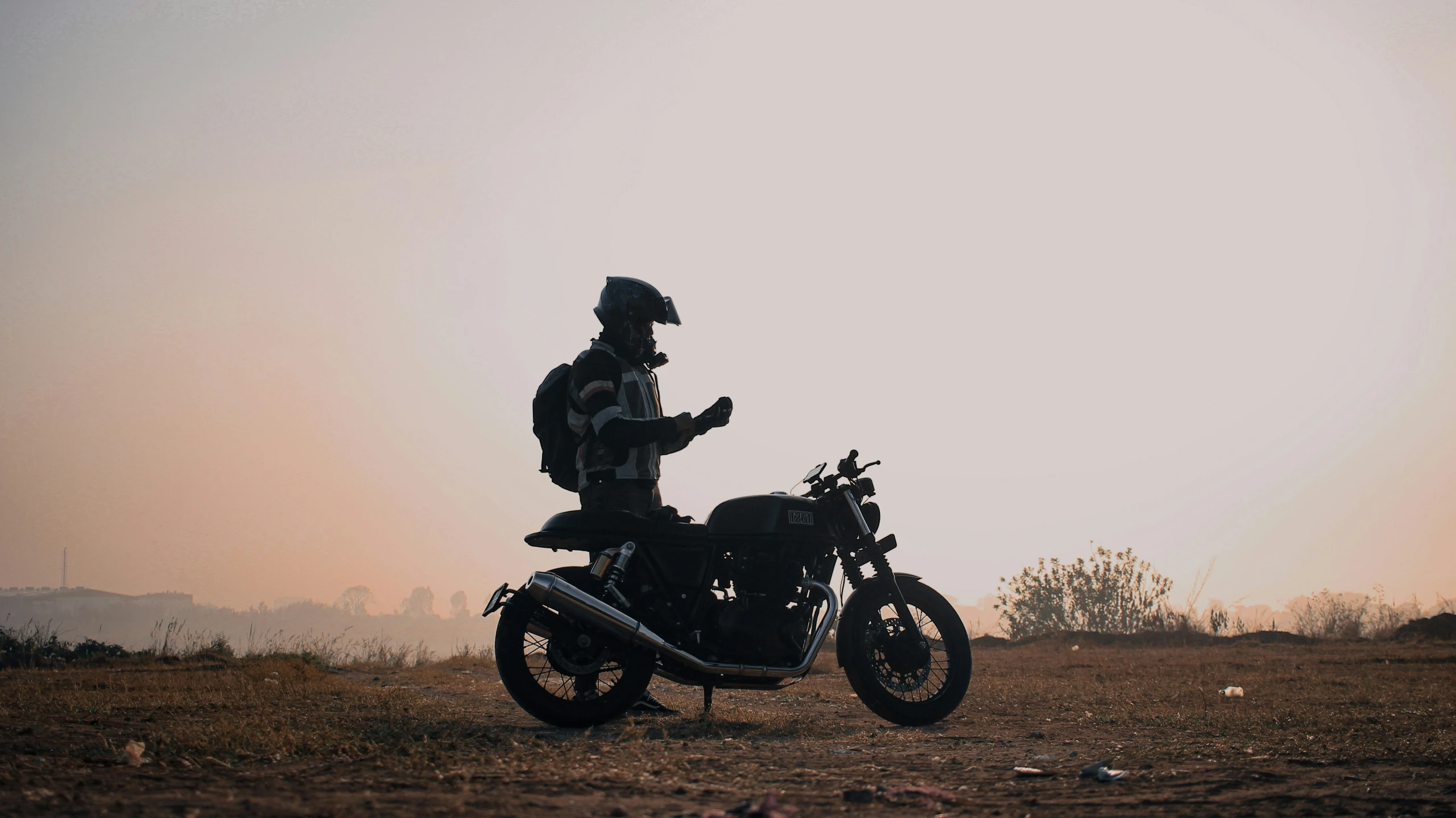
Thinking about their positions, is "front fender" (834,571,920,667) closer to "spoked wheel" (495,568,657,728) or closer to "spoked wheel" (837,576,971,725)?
"spoked wheel" (837,576,971,725)

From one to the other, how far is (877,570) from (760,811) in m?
3.16

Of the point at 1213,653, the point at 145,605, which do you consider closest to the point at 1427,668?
the point at 1213,653

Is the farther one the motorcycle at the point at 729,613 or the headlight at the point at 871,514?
the headlight at the point at 871,514

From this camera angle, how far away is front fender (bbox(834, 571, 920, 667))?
5.32 m

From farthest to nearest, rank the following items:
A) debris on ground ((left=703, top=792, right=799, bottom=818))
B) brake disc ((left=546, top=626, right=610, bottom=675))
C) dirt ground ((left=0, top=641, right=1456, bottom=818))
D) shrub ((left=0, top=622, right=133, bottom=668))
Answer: shrub ((left=0, top=622, right=133, bottom=668)), brake disc ((left=546, top=626, right=610, bottom=675)), dirt ground ((left=0, top=641, right=1456, bottom=818)), debris on ground ((left=703, top=792, right=799, bottom=818))

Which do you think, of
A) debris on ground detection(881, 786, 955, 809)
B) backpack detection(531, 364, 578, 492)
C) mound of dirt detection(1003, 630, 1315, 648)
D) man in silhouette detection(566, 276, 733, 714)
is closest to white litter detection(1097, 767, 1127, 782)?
debris on ground detection(881, 786, 955, 809)

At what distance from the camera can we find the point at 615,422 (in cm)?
528

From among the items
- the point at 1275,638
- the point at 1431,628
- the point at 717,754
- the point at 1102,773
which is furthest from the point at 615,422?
the point at 1431,628

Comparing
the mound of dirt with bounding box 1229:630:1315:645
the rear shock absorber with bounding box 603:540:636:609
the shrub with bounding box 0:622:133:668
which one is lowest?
the shrub with bounding box 0:622:133:668

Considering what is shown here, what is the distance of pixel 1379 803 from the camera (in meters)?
3.00

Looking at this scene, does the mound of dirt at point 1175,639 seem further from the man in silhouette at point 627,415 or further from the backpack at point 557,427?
the backpack at point 557,427

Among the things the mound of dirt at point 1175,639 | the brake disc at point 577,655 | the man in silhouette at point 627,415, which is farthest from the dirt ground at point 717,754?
the mound of dirt at point 1175,639

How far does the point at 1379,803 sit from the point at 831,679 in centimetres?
712

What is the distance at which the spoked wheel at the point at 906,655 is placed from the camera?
17.5 feet
